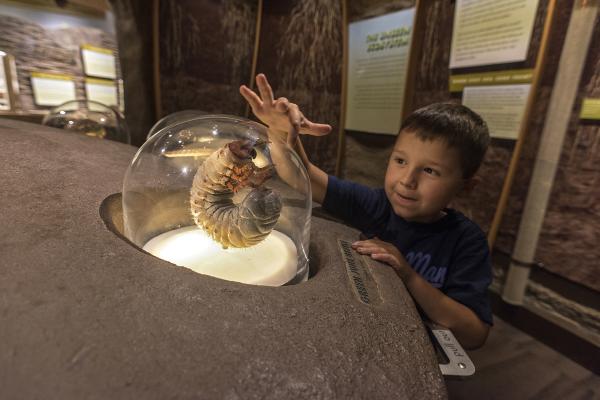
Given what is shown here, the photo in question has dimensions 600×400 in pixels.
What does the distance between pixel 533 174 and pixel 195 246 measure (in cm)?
183

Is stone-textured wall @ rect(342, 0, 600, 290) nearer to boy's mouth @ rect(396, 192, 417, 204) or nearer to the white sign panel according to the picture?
the white sign panel

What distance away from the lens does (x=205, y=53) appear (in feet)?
8.67

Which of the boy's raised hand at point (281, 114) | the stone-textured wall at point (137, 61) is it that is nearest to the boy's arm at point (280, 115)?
the boy's raised hand at point (281, 114)

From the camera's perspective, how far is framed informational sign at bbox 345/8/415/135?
2.32 metres

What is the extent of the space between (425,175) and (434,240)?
257 mm

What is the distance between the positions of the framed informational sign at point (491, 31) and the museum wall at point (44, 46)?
4.58 metres

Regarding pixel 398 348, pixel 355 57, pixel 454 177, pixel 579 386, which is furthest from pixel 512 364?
pixel 355 57

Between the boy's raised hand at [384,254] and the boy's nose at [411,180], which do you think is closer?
the boy's raised hand at [384,254]

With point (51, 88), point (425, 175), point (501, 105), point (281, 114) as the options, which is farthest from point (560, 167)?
point (51, 88)

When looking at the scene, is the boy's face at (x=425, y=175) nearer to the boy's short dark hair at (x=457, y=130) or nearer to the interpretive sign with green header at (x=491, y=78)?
the boy's short dark hair at (x=457, y=130)

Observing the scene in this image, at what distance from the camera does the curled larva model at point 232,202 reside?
0.75 meters

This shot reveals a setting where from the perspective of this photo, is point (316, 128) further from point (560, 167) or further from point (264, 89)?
point (560, 167)

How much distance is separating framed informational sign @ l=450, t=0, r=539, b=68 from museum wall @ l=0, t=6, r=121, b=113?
4582mm

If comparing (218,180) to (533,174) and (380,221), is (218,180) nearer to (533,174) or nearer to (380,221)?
(380,221)
